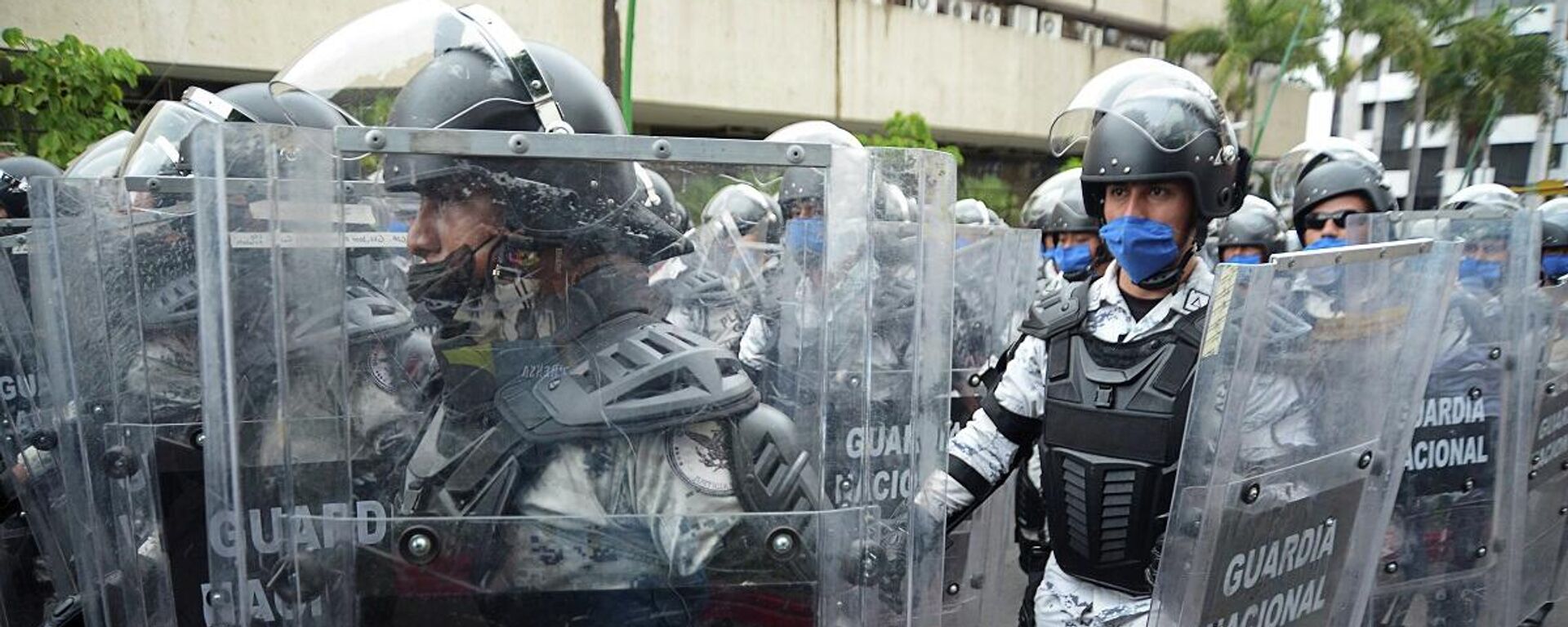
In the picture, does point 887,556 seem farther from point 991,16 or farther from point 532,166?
point 991,16

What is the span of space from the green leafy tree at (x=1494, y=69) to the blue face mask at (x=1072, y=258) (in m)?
27.7

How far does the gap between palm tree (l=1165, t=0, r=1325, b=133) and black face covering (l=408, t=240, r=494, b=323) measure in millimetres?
25867

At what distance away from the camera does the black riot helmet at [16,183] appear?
4.77 m

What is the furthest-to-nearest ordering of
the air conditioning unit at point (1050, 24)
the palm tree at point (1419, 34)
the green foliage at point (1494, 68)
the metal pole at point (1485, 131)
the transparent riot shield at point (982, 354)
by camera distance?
1. the metal pole at point (1485, 131)
2. the green foliage at point (1494, 68)
3. the palm tree at point (1419, 34)
4. the air conditioning unit at point (1050, 24)
5. the transparent riot shield at point (982, 354)

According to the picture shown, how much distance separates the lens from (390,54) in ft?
5.83

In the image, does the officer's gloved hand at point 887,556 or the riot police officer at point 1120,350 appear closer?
the officer's gloved hand at point 887,556

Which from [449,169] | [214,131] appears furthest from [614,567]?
[214,131]

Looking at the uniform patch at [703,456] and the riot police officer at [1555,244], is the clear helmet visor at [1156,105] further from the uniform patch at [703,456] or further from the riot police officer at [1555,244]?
the riot police officer at [1555,244]

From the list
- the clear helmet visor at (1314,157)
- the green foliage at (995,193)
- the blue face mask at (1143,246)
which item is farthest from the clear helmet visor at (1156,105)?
the green foliage at (995,193)

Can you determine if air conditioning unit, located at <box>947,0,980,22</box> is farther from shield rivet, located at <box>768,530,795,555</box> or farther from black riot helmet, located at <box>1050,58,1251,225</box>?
shield rivet, located at <box>768,530,795,555</box>

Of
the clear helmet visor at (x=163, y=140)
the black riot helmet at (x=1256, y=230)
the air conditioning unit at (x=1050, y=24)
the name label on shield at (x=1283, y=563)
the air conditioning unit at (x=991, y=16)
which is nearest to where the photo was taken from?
the name label on shield at (x=1283, y=563)

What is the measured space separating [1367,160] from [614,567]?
14.2 feet

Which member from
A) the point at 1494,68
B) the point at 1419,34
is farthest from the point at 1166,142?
the point at 1494,68

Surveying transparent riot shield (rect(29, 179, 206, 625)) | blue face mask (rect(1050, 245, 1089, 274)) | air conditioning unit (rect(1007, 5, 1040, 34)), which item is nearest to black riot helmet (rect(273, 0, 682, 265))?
transparent riot shield (rect(29, 179, 206, 625))
